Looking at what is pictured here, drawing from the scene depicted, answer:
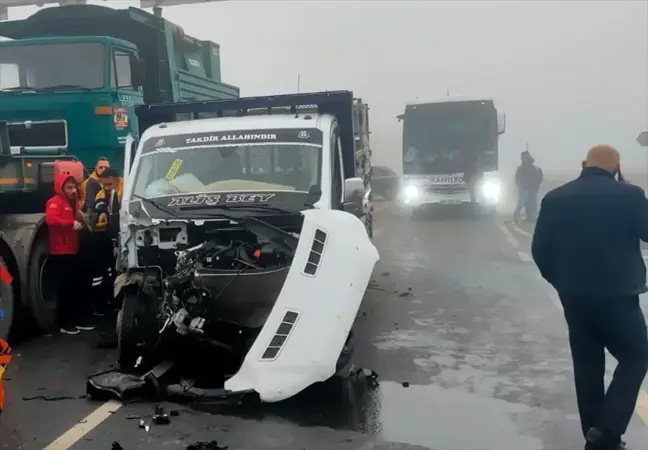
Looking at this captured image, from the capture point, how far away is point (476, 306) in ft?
33.7

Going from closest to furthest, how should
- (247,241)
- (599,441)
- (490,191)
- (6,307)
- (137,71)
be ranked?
(599,441)
(247,241)
(6,307)
(137,71)
(490,191)

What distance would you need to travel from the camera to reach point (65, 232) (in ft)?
29.1

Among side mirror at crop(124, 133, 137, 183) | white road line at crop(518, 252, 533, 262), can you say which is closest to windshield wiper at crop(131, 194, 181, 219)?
side mirror at crop(124, 133, 137, 183)

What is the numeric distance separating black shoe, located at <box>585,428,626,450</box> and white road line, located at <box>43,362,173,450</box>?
322 cm

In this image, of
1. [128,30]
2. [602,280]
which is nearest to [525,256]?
[128,30]

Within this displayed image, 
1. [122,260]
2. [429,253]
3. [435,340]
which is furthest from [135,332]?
[429,253]

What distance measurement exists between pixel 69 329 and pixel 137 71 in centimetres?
455

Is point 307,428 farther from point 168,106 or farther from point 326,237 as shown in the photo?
point 168,106

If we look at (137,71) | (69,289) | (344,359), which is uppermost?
(137,71)

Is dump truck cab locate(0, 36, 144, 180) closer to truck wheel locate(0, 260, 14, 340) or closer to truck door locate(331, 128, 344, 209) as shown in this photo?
truck wheel locate(0, 260, 14, 340)

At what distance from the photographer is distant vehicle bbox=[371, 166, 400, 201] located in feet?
109

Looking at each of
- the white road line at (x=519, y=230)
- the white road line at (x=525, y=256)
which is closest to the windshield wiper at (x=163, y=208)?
the white road line at (x=525, y=256)

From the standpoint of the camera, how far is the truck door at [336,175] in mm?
7961

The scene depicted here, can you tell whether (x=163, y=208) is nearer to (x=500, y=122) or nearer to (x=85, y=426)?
(x=85, y=426)
